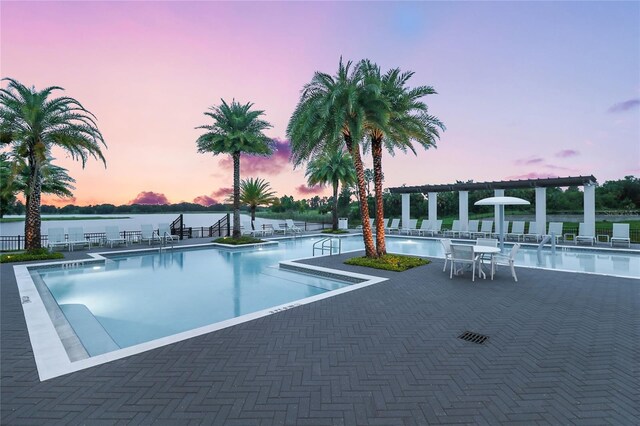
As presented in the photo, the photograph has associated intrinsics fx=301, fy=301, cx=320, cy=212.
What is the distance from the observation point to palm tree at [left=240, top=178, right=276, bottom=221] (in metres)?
26.8

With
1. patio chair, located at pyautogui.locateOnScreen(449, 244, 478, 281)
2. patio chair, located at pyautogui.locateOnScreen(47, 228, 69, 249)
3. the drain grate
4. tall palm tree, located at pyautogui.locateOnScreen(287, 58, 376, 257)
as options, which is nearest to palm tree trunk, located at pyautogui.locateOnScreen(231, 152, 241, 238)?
tall palm tree, located at pyautogui.locateOnScreen(287, 58, 376, 257)

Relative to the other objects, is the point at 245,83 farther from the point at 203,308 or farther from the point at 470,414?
the point at 470,414

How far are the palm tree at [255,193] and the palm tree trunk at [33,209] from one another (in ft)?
49.8

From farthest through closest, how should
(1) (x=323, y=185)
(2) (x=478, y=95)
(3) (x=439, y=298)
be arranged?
1. (1) (x=323, y=185)
2. (2) (x=478, y=95)
3. (3) (x=439, y=298)

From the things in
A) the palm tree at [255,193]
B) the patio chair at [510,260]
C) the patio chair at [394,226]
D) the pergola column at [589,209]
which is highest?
the palm tree at [255,193]

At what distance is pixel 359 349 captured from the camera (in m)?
3.95

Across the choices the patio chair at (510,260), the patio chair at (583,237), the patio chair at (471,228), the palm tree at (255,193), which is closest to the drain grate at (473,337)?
the patio chair at (510,260)

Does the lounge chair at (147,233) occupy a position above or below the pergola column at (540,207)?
below

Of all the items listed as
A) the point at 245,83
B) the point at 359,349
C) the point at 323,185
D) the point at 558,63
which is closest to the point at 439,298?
the point at 359,349

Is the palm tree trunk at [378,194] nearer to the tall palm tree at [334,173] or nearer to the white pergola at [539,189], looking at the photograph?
the white pergola at [539,189]

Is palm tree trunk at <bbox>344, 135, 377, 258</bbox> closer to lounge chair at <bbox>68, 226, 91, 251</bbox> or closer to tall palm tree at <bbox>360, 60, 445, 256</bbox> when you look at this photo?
tall palm tree at <bbox>360, 60, 445, 256</bbox>

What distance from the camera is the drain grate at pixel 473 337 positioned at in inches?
165

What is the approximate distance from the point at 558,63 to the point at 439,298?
49.2ft

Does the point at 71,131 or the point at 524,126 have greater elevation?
the point at 524,126
